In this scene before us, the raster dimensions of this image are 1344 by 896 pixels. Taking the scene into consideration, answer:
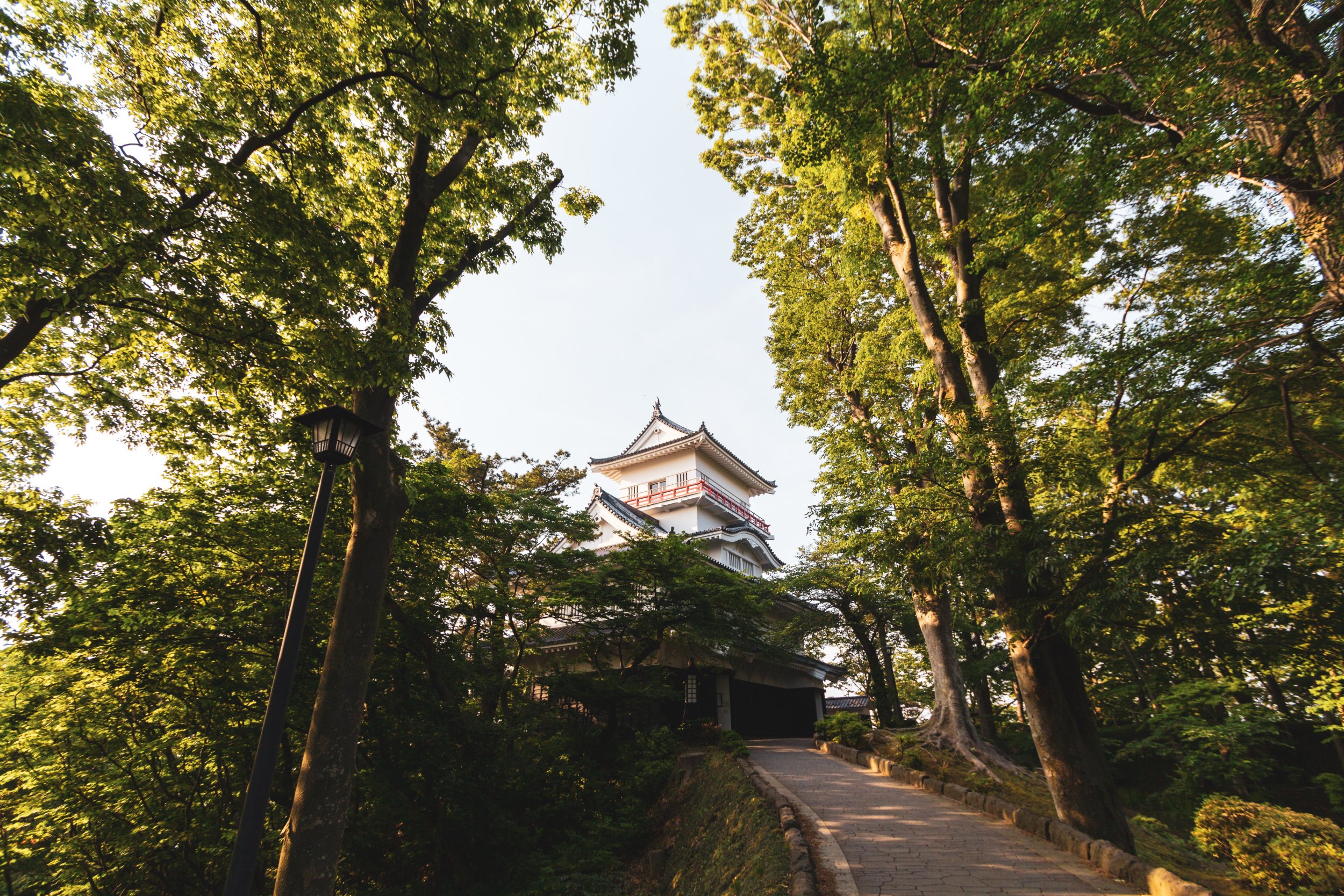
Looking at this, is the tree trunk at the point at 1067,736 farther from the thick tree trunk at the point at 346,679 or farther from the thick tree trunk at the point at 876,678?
the thick tree trunk at the point at 876,678

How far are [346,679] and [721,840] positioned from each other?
18.1 ft

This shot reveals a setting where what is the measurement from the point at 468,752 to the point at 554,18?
38.9 ft

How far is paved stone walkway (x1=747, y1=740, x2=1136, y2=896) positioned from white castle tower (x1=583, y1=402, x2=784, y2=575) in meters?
14.2

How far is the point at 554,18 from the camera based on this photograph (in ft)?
28.7

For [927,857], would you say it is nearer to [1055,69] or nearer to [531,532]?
[1055,69]

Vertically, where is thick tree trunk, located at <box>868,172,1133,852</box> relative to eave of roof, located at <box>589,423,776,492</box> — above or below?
below

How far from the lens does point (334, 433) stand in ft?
17.0

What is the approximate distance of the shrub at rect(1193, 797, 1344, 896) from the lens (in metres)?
5.31

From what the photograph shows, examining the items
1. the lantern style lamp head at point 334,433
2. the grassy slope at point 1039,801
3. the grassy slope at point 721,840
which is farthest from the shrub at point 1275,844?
the lantern style lamp head at point 334,433

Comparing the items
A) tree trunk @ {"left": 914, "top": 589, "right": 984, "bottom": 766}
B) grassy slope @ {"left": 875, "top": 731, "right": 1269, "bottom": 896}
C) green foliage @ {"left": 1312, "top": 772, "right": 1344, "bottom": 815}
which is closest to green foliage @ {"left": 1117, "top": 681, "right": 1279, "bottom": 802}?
green foliage @ {"left": 1312, "top": 772, "right": 1344, "bottom": 815}

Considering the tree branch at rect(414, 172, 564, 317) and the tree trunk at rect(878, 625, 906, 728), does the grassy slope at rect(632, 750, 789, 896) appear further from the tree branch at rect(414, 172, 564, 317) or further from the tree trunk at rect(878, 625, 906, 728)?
the tree trunk at rect(878, 625, 906, 728)

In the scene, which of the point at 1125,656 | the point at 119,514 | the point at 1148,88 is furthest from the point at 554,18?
the point at 1125,656

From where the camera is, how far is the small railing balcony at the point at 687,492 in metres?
26.2

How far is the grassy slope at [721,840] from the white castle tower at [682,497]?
12.2 m
